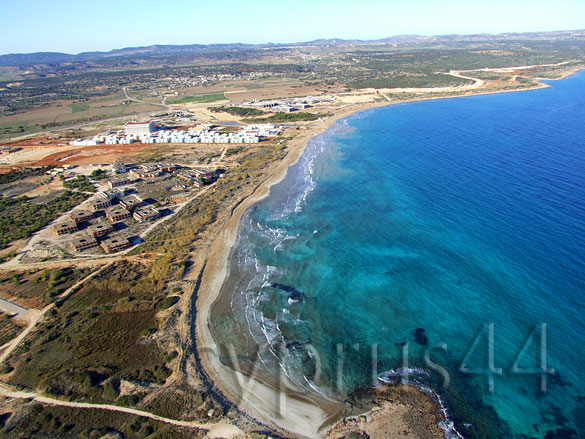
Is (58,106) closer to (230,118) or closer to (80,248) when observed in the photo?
(230,118)

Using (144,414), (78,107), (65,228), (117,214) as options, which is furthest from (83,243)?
(78,107)

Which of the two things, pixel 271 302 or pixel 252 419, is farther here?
pixel 271 302

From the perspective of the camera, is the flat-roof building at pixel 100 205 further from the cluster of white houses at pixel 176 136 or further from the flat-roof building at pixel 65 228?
the cluster of white houses at pixel 176 136

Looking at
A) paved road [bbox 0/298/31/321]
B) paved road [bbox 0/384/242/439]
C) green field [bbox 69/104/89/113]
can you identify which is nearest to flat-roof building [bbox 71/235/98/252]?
paved road [bbox 0/298/31/321]

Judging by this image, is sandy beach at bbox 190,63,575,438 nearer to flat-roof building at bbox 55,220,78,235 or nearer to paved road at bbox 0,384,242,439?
paved road at bbox 0,384,242,439

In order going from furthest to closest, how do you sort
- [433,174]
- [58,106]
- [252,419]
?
[58,106] → [433,174] → [252,419]

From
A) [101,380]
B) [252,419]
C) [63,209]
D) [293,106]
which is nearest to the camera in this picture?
[252,419]

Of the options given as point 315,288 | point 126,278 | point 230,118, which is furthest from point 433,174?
point 230,118
